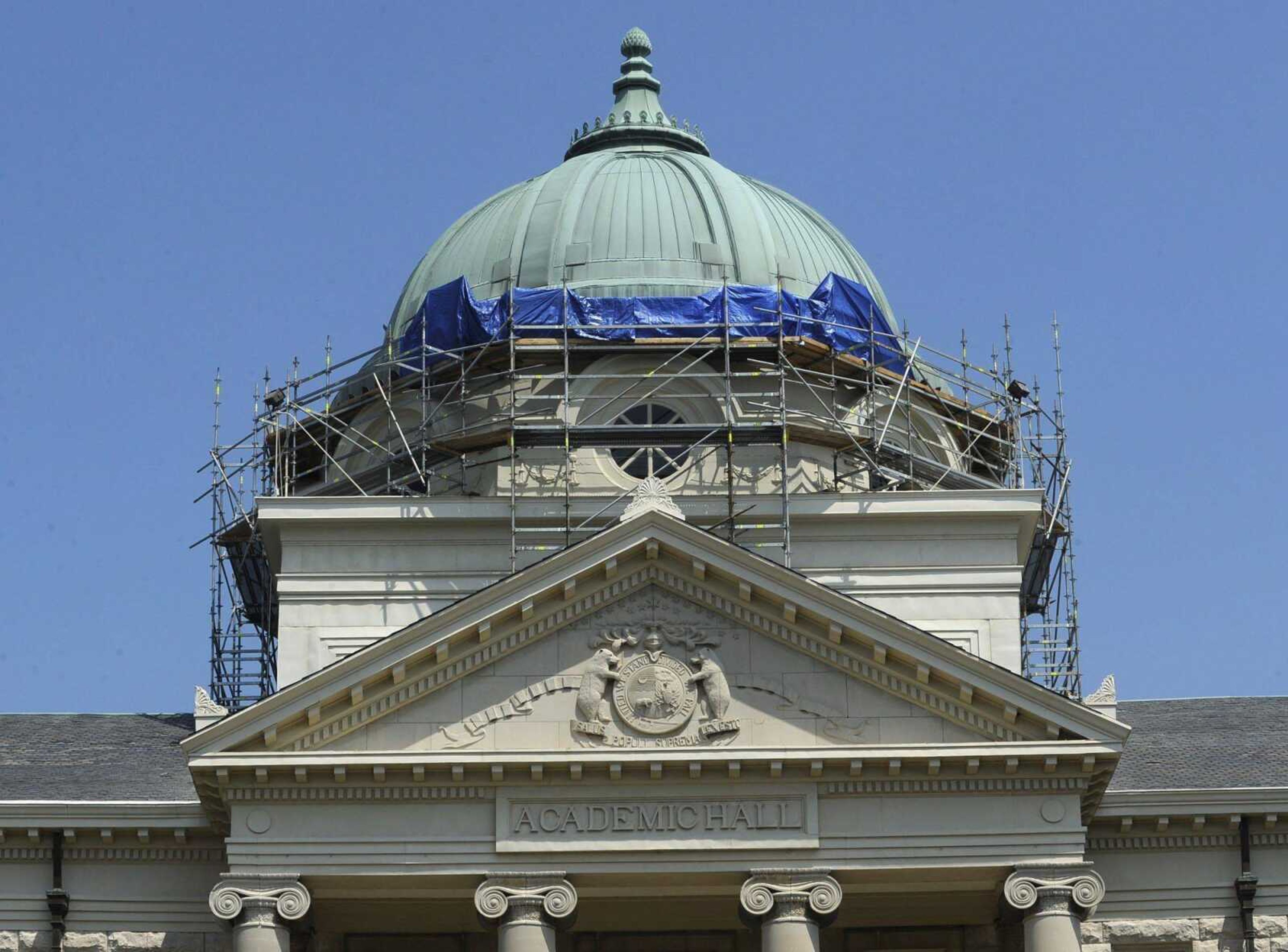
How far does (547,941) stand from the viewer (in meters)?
40.4

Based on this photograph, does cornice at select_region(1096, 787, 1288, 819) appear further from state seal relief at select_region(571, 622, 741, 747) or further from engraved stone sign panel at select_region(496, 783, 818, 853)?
state seal relief at select_region(571, 622, 741, 747)

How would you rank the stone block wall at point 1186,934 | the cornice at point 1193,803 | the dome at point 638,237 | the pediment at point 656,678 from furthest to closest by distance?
the dome at point 638,237
the stone block wall at point 1186,934
the cornice at point 1193,803
the pediment at point 656,678

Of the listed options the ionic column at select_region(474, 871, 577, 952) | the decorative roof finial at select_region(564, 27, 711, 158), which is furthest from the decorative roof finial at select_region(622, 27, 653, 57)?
the ionic column at select_region(474, 871, 577, 952)

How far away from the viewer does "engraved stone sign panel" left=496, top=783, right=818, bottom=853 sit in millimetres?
40688

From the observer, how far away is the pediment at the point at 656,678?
40.6m

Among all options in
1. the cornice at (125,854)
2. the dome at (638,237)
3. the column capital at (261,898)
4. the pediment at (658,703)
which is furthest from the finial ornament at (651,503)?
the dome at (638,237)

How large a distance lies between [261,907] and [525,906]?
3.51m

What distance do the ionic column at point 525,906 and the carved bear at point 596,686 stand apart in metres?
2.15

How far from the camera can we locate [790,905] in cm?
4041

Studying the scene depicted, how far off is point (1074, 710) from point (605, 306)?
1557 cm

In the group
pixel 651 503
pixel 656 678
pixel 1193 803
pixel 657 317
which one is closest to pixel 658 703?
pixel 656 678

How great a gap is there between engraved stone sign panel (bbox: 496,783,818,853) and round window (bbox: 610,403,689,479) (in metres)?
10.8

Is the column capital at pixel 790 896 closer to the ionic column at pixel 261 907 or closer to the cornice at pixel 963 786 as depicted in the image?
the cornice at pixel 963 786

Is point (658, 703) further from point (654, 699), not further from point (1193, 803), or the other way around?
point (1193, 803)
